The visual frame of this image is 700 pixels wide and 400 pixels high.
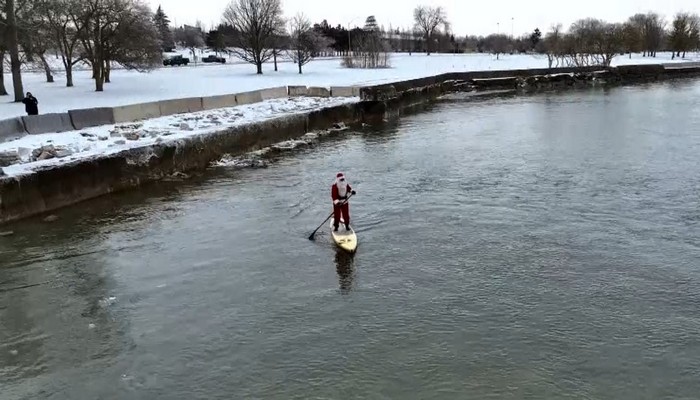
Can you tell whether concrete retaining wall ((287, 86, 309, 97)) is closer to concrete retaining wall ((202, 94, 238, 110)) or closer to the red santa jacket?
concrete retaining wall ((202, 94, 238, 110))

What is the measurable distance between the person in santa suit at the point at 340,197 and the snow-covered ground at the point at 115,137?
8795 mm

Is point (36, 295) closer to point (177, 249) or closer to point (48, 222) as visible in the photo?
point (177, 249)

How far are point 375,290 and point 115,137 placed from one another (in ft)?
47.8

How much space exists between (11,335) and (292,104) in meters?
26.1

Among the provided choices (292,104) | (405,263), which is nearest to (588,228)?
(405,263)

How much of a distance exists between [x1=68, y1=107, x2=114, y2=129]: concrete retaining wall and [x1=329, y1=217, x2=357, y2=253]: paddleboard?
13.7 metres

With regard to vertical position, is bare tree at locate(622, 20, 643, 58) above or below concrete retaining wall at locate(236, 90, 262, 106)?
above

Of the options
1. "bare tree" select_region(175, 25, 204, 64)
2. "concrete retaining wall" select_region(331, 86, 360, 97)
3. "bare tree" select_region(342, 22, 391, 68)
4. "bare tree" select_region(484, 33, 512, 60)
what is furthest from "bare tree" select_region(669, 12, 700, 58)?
"bare tree" select_region(175, 25, 204, 64)

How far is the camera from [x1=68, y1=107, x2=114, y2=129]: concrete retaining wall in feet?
75.9

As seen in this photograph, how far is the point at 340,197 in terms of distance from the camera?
46.0 ft

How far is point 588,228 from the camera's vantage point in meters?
14.3

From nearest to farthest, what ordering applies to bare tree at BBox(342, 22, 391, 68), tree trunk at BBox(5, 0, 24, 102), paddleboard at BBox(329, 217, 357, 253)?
paddleboard at BBox(329, 217, 357, 253)
tree trunk at BBox(5, 0, 24, 102)
bare tree at BBox(342, 22, 391, 68)

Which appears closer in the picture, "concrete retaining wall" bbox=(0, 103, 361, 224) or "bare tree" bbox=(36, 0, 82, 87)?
"concrete retaining wall" bbox=(0, 103, 361, 224)

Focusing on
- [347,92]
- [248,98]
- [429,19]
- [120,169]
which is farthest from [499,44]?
[120,169]
